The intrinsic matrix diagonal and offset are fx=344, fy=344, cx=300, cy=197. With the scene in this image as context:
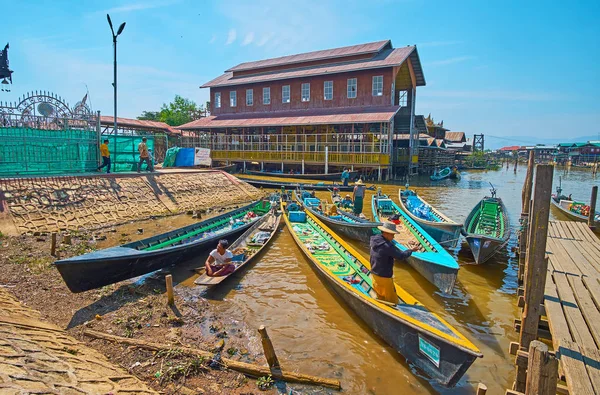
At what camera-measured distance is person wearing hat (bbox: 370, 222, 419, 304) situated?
5805 mm

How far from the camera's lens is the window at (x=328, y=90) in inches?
1208

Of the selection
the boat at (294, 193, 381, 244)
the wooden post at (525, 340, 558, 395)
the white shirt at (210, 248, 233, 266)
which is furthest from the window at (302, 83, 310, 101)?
the wooden post at (525, 340, 558, 395)

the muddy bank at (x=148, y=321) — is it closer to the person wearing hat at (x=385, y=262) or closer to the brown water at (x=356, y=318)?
the brown water at (x=356, y=318)

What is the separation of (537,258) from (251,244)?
7.79 m

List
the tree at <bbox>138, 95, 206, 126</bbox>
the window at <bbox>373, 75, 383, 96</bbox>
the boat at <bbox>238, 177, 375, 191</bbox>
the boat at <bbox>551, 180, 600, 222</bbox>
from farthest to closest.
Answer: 1. the tree at <bbox>138, 95, 206, 126</bbox>
2. the window at <bbox>373, 75, 383, 96</bbox>
3. the boat at <bbox>238, 177, 375, 191</bbox>
4. the boat at <bbox>551, 180, 600, 222</bbox>

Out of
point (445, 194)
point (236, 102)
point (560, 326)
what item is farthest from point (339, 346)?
point (236, 102)

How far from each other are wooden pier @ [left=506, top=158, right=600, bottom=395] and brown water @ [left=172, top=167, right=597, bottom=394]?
707 mm

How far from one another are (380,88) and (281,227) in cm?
1897

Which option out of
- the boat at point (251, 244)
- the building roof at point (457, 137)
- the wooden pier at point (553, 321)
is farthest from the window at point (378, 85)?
the building roof at point (457, 137)

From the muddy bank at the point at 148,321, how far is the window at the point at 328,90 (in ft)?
81.2

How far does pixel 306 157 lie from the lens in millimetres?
29641

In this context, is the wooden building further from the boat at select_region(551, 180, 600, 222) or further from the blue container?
the blue container

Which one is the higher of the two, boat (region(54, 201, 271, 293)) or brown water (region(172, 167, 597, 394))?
boat (region(54, 201, 271, 293))

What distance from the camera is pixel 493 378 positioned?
17.4ft
